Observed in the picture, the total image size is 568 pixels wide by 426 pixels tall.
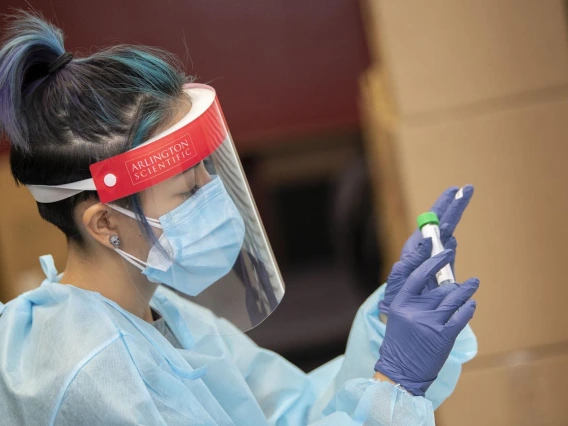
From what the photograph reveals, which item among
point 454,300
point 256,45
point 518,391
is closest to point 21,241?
point 256,45

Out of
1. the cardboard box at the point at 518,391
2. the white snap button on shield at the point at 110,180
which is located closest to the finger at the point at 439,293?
the white snap button on shield at the point at 110,180

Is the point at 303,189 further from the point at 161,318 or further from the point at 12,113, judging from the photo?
the point at 12,113

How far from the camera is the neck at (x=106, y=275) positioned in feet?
3.64

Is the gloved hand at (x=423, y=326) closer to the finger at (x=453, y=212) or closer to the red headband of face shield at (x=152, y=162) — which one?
the finger at (x=453, y=212)

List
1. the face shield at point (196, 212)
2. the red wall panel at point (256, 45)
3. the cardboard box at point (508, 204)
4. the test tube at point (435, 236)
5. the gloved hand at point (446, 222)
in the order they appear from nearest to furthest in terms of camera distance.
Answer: the face shield at point (196, 212)
the test tube at point (435, 236)
the gloved hand at point (446, 222)
the red wall panel at point (256, 45)
the cardboard box at point (508, 204)

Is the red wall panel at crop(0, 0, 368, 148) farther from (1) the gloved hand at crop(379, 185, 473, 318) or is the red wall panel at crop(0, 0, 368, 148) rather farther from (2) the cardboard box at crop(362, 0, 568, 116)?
(1) the gloved hand at crop(379, 185, 473, 318)

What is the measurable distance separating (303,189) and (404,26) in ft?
2.19

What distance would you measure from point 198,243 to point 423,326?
40cm

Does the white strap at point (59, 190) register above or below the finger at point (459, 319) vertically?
above

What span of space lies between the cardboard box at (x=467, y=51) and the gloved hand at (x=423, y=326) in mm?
876

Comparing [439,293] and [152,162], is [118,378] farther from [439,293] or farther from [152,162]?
[439,293]

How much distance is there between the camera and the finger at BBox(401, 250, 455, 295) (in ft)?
3.41

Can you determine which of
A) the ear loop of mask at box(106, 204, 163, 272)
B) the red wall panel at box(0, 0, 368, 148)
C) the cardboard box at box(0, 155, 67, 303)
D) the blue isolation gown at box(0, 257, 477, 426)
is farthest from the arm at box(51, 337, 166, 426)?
the red wall panel at box(0, 0, 368, 148)

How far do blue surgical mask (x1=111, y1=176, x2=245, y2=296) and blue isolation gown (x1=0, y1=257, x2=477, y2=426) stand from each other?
0.10 m
